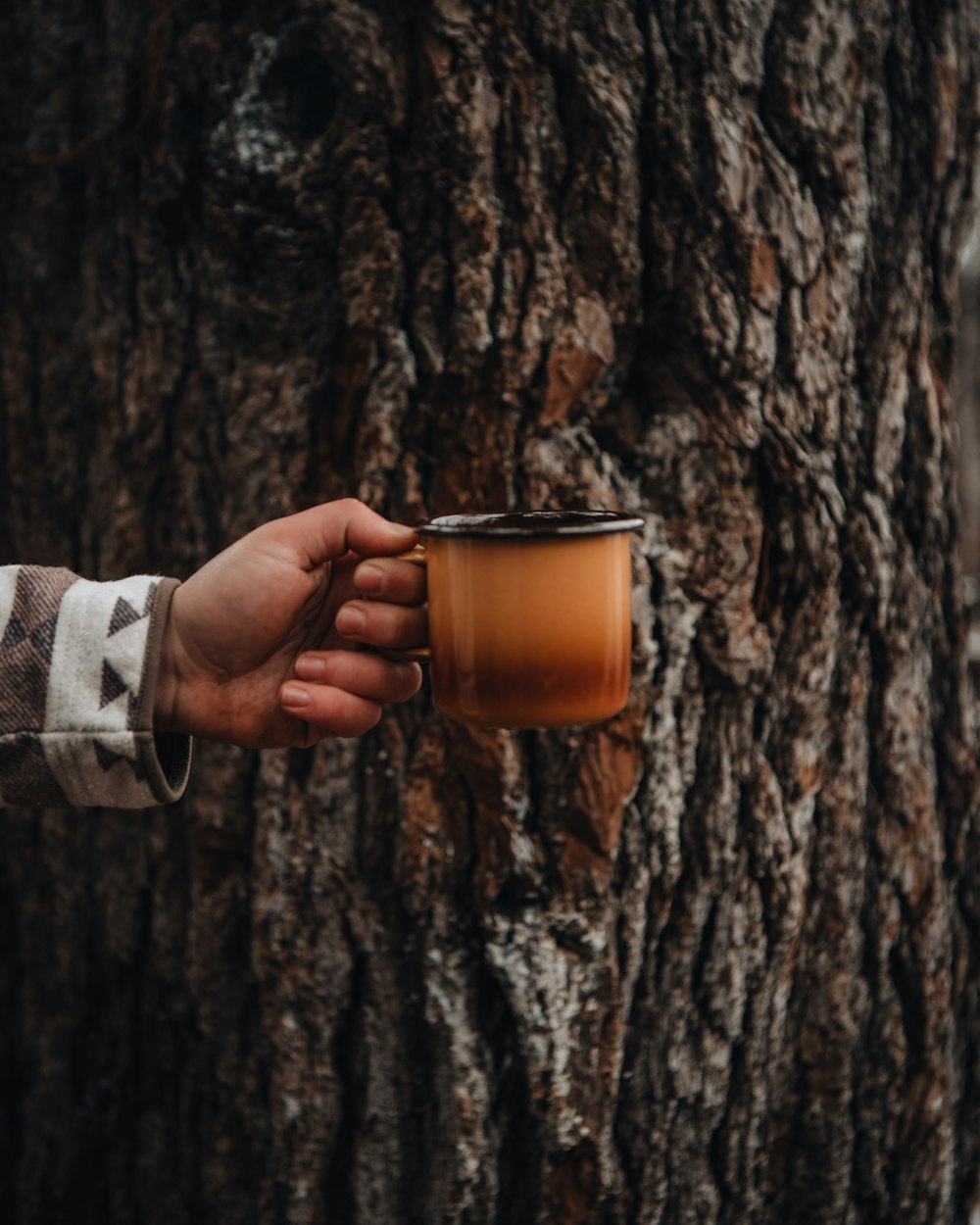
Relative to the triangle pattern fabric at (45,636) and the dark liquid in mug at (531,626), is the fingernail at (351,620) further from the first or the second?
the triangle pattern fabric at (45,636)

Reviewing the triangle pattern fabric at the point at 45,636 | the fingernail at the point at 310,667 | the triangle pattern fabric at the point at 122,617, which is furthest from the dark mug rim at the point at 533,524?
the triangle pattern fabric at the point at 45,636

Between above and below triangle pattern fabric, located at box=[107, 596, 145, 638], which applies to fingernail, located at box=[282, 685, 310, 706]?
below

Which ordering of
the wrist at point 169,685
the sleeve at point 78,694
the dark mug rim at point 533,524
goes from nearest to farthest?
the dark mug rim at point 533,524
the sleeve at point 78,694
the wrist at point 169,685


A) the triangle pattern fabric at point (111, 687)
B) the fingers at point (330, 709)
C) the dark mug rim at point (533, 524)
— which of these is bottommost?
the fingers at point (330, 709)

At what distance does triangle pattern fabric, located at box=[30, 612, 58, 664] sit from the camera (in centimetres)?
124

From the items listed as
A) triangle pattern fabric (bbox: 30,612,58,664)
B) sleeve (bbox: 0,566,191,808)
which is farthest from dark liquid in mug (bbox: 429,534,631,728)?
triangle pattern fabric (bbox: 30,612,58,664)

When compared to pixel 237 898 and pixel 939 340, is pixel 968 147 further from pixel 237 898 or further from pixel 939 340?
pixel 237 898

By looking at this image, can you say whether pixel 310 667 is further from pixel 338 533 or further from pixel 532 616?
pixel 532 616

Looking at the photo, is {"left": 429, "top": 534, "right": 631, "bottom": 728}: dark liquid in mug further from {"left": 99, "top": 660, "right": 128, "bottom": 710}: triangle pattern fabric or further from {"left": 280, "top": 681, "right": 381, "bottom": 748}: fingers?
{"left": 99, "top": 660, "right": 128, "bottom": 710}: triangle pattern fabric

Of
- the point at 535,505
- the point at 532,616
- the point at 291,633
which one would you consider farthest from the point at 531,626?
the point at 291,633

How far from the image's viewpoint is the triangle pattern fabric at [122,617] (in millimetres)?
1242

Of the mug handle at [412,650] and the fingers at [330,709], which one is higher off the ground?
the mug handle at [412,650]

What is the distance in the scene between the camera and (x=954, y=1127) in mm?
1770

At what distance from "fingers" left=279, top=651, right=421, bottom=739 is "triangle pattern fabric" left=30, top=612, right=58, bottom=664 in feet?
0.97
